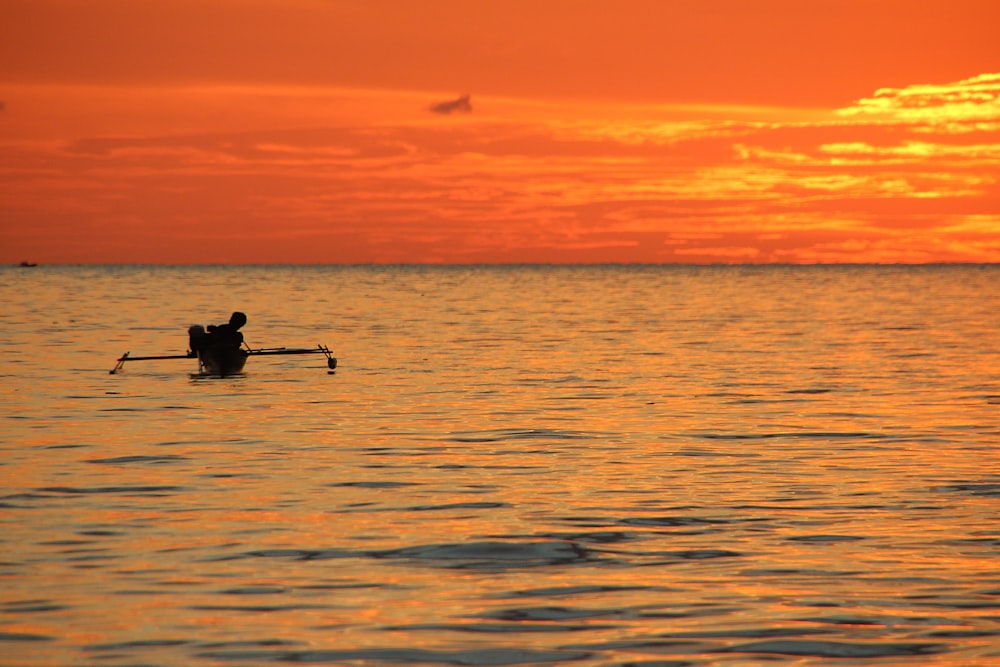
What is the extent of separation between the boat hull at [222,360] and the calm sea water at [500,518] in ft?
3.50

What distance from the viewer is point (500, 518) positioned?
19.4 m

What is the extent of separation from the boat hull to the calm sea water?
107cm

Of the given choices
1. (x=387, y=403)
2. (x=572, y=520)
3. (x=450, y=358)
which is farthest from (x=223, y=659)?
(x=450, y=358)

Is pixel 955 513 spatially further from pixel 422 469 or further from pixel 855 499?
pixel 422 469

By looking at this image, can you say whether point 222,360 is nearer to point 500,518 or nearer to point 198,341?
point 198,341

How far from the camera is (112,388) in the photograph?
135ft

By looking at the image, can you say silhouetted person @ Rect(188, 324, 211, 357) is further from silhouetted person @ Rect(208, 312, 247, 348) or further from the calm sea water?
the calm sea water

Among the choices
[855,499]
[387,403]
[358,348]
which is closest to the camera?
[855,499]

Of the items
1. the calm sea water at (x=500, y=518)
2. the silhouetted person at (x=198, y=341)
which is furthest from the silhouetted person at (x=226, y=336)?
the calm sea water at (x=500, y=518)

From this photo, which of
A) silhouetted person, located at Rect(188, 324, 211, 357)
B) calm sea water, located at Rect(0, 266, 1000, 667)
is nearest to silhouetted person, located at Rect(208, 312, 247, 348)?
silhouetted person, located at Rect(188, 324, 211, 357)

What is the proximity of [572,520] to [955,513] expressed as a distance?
5.68 m

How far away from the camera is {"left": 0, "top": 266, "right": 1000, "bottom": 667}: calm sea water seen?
43.1 ft

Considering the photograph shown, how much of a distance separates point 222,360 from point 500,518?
90.0ft

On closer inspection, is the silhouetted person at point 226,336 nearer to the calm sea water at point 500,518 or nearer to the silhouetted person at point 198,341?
the silhouetted person at point 198,341
